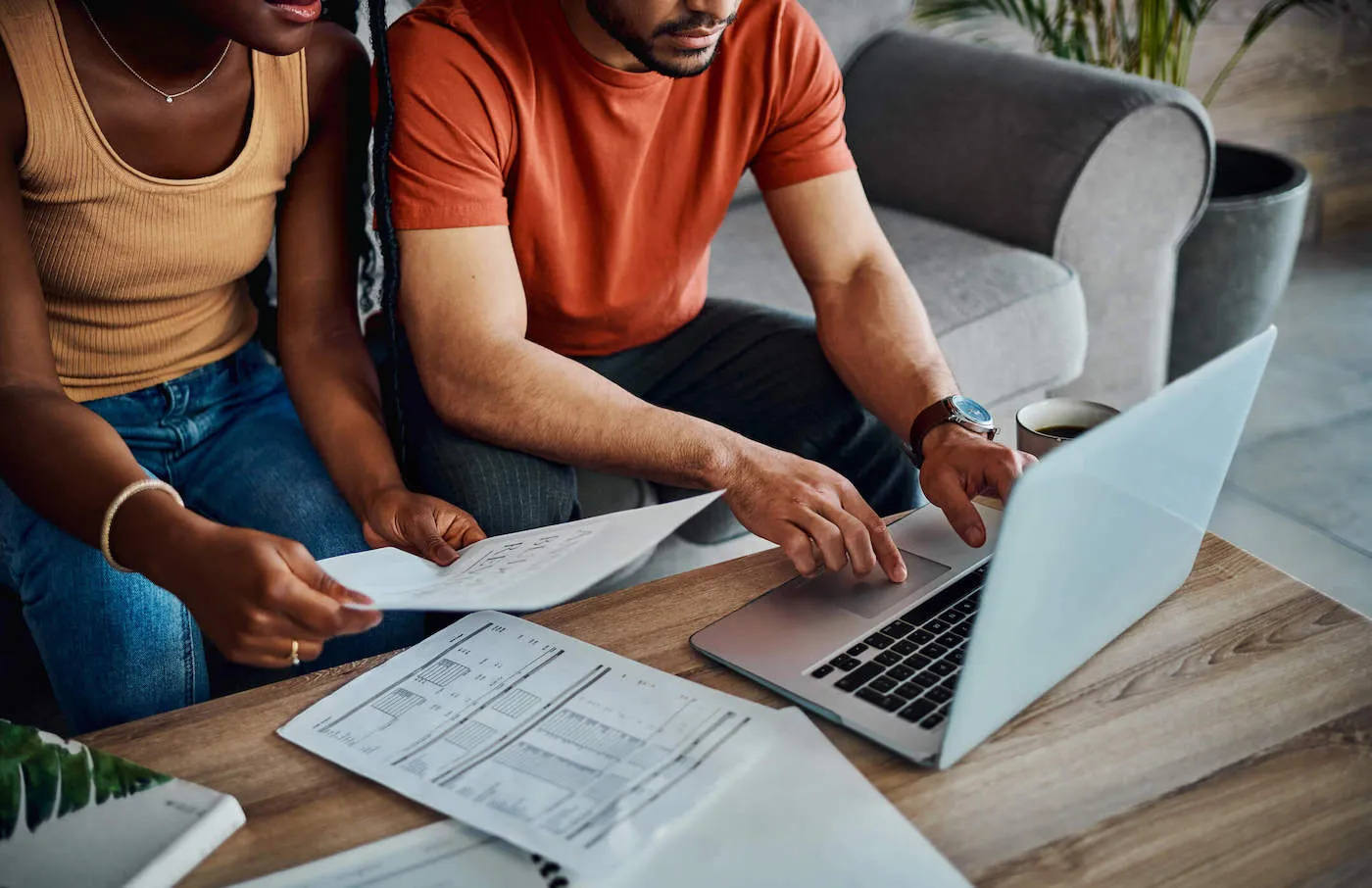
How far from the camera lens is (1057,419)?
96 centimetres

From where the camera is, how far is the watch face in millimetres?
1083

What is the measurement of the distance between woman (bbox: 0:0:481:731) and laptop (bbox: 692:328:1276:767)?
290 mm

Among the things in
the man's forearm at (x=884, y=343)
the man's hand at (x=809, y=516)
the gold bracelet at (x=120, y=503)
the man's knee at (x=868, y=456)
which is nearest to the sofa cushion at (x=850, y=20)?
the man's forearm at (x=884, y=343)

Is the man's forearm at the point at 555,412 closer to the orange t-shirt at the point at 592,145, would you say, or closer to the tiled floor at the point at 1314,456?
the orange t-shirt at the point at 592,145

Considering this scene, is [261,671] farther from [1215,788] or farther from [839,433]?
[1215,788]

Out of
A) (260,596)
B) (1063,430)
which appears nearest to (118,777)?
(260,596)

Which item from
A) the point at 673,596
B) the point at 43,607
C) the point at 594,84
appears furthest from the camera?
the point at 594,84

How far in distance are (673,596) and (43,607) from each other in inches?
21.5

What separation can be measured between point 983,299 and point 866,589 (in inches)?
35.4

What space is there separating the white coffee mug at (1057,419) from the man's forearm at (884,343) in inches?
8.3

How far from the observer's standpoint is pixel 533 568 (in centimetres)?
78

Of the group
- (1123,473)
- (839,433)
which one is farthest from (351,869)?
(839,433)

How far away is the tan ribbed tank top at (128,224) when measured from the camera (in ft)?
3.28

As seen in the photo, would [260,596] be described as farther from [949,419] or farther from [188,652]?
A: [949,419]
